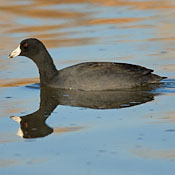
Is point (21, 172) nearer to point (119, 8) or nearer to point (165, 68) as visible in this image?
point (165, 68)

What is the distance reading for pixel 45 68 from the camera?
36.8ft

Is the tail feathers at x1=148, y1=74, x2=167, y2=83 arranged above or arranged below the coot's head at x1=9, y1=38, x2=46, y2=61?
below

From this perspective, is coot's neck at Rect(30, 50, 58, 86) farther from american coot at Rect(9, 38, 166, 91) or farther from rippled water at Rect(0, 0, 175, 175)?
rippled water at Rect(0, 0, 175, 175)

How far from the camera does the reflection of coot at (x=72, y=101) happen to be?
8.39 meters

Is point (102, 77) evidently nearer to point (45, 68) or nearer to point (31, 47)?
point (45, 68)

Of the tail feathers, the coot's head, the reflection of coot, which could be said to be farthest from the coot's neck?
the tail feathers

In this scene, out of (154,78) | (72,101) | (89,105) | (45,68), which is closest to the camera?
(89,105)

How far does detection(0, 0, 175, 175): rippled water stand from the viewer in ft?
22.6

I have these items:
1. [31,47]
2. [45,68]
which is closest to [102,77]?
[45,68]

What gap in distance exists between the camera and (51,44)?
14.0 m

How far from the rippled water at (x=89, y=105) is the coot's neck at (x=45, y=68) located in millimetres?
236

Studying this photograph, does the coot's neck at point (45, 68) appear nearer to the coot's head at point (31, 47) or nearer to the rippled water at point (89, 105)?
the coot's head at point (31, 47)

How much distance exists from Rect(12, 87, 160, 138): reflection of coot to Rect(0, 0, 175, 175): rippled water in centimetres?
1

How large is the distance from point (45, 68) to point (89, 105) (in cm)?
195
